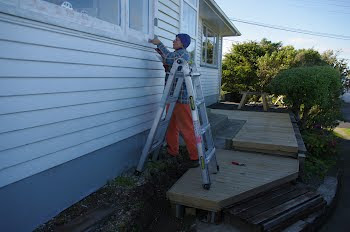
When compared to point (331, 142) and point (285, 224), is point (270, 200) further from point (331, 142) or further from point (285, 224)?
point (331, 142)

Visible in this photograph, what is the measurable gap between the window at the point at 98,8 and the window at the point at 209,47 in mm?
7204

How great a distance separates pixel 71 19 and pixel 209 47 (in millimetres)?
9281

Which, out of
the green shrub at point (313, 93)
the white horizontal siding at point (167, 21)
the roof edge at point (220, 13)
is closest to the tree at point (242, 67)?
the roof edge at point (220, 13)

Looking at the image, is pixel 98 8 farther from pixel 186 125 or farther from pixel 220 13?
pixel 220 13

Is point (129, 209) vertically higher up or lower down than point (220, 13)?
lower down

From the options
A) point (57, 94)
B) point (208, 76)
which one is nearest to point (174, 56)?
point (57, 94)

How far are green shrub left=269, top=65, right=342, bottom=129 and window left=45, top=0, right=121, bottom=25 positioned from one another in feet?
18.4

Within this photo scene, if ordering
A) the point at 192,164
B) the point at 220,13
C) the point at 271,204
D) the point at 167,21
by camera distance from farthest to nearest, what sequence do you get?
the point at 220,13, the point at 167,21, the point at 192,164, the point at 271,204

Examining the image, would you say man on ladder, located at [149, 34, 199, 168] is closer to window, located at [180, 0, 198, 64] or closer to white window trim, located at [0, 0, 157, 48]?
white window trim, located at [0, 0, 157, 48]

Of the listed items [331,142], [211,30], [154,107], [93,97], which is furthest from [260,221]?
[211,30]

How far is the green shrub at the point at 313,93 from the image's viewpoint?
7020 mm

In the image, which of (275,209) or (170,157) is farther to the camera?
(170,157)

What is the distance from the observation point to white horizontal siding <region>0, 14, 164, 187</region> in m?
2.07

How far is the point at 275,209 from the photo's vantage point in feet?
9.59
